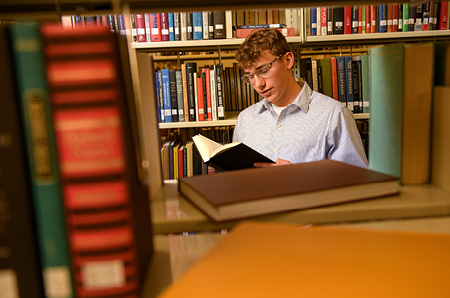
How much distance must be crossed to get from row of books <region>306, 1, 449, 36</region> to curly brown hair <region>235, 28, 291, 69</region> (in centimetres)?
38

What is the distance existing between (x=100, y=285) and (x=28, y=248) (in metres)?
0.08

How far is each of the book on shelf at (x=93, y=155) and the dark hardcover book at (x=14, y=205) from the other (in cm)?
4

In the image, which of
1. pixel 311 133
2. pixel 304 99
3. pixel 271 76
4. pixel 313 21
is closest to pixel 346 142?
pixel 311 133

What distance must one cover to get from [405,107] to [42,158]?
55 centimetres

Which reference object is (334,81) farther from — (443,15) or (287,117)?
(443,15)

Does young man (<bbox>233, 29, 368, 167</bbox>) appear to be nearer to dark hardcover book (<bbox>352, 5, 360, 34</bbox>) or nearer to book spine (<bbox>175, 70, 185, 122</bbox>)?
book spine (<bbox>175, 70, 185, 122</bbox>)

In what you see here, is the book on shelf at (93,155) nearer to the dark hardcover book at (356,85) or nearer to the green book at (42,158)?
the green book at (42,158)

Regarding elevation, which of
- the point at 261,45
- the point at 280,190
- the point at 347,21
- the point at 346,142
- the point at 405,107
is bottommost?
the point at 346,142

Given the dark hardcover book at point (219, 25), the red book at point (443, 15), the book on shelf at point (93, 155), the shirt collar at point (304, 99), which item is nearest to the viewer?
the book on shelf at point (93, 155)

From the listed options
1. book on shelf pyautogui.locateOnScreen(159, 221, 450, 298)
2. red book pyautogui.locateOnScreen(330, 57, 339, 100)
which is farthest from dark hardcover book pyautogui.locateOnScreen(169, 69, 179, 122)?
book on shelf pyautogui.locateOnScreen(159, 221, 450, 298)

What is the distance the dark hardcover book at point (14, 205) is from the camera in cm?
35

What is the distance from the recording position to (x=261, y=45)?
1918 millimetres

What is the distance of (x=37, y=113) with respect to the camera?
352mm

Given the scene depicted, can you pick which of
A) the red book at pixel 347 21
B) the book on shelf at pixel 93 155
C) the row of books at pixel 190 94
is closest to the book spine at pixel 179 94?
the row of books at pixel 190 94
